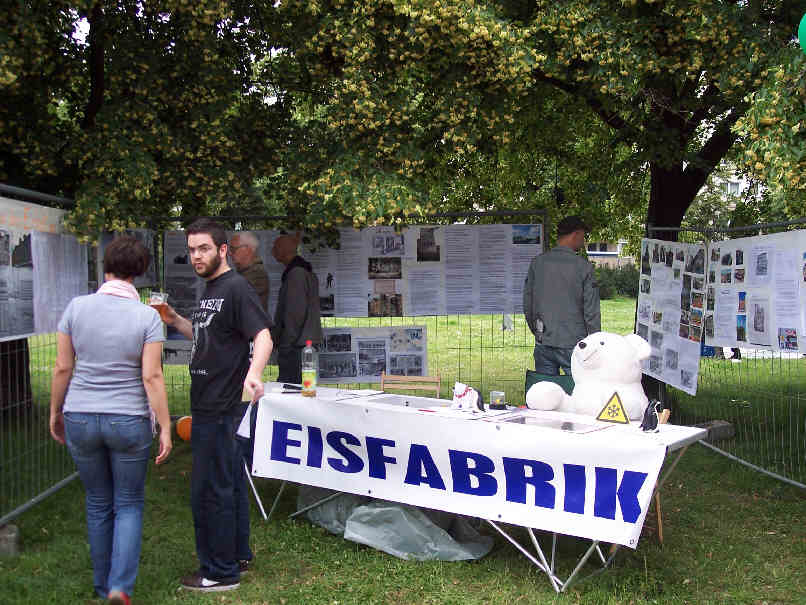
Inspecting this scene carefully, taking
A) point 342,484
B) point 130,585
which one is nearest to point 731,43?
point 342,484

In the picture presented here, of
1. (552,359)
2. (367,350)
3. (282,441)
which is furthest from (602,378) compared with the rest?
(367,350)

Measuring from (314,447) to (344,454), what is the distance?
0.26 meters

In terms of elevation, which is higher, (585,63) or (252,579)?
(585,63)

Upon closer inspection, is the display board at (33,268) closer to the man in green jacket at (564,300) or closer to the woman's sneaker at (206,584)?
the woman's sneaker at (206,584)

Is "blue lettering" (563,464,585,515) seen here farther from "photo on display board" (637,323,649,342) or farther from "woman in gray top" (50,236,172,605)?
"photo on display board" (637,323,649,342)

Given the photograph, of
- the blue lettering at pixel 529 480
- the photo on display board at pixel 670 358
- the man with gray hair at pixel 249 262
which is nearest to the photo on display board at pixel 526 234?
the photo on display board at pixel 670 358

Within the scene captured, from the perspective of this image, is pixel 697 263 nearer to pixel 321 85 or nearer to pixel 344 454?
pixel 321 85

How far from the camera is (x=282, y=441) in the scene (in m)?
5.82

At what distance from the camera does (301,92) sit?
27.8 ft

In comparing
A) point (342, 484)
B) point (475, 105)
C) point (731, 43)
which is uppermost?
point (731, 43)

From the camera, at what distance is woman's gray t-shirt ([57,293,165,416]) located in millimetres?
4195

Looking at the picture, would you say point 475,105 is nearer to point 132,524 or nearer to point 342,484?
point 342,484

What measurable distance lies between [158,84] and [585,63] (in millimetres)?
3890

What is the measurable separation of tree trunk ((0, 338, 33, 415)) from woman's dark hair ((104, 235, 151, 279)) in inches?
74.9
